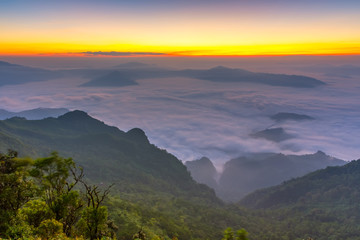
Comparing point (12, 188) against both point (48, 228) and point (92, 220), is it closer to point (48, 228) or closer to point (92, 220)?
point (48, 228)

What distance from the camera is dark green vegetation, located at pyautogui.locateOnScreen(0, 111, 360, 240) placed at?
25.2 meters

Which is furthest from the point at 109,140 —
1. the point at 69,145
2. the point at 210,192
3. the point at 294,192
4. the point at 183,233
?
the point at 294,192

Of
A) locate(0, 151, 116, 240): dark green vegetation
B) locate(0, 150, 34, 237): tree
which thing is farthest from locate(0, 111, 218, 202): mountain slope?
locate(0, 150, 34, 237): tree

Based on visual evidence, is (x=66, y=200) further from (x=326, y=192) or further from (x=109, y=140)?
(x=326, y=192)

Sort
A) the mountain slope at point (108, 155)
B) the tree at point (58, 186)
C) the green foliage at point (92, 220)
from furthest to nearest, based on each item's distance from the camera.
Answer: the mountain slope at point (108, 155)
the tree at point (58, 186)
the green foliage at point (92, 220)

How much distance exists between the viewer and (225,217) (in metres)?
116

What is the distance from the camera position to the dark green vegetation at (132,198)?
25.2 meters

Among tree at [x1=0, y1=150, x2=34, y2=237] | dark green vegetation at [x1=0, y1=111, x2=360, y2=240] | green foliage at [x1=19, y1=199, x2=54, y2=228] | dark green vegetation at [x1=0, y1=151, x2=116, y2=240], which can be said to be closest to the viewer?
dark green vegetation at [x1=0, y1=151, x2=116, y2=240]

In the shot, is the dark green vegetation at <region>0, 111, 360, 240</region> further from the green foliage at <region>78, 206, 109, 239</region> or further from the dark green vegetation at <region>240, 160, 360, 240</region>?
the dark green vegetation at <region>240, 160, 360, 240</region>

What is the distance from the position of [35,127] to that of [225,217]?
137 meters

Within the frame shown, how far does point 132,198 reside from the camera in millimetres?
111375

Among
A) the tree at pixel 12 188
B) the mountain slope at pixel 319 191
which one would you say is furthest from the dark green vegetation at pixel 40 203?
the mountain slope at pixel 319 191

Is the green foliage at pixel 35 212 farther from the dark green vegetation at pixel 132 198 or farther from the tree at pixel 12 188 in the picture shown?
the tree at pixel 12 188

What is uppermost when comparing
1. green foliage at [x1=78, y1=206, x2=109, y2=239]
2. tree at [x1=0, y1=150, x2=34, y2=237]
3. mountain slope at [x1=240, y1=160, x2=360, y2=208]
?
tree at [x1=0, y1=150, x2=34, y2=237]
